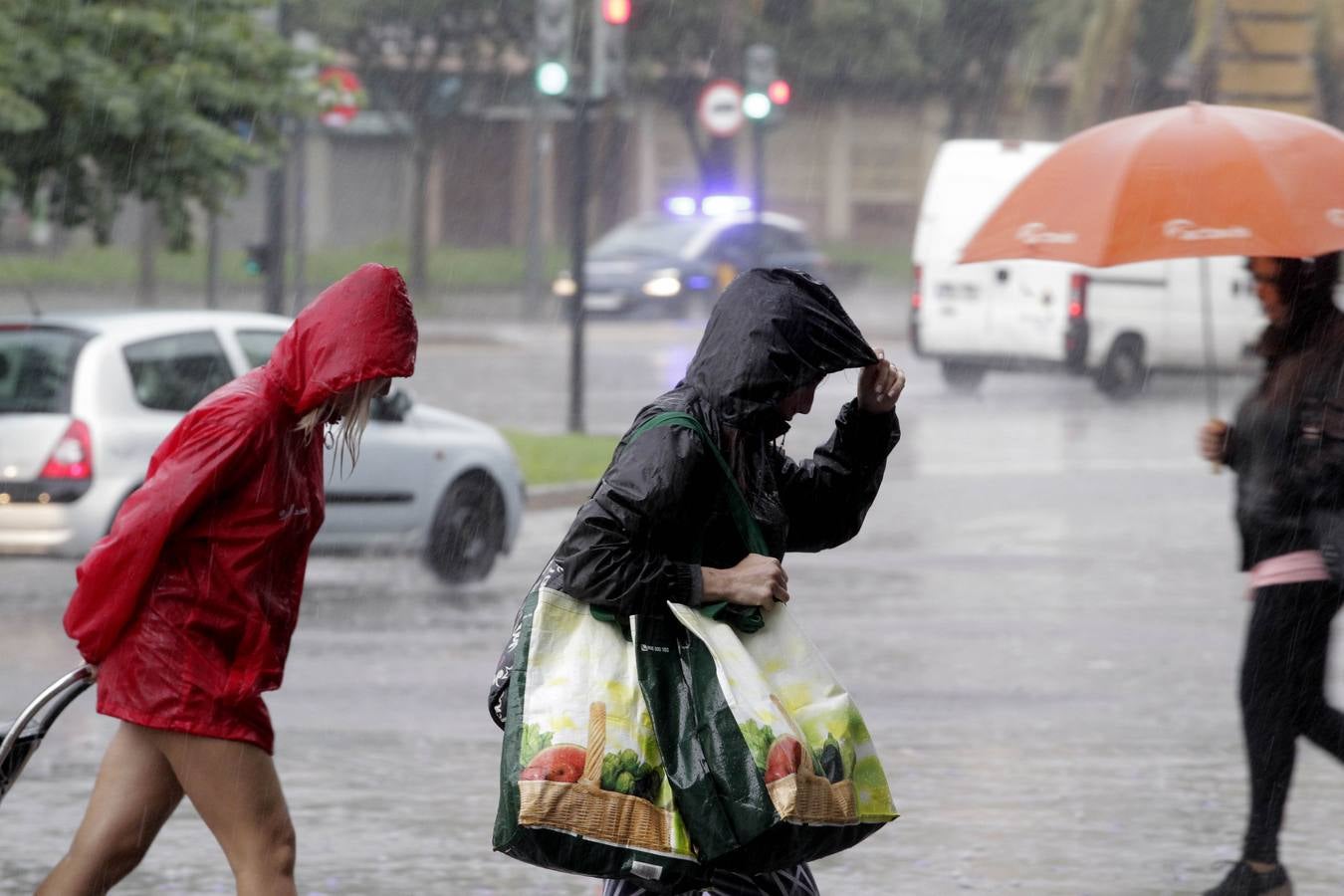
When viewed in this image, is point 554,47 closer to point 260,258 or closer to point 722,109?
point 260,258

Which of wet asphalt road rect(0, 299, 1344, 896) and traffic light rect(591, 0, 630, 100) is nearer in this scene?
wet asphalt road rect(0, 299, 1344, 896)

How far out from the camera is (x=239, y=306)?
124 ft

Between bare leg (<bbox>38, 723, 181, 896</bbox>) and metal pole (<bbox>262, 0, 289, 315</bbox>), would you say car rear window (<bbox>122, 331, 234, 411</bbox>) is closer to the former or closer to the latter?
bare leg (<bbox>38, 723, 181, 896</bbox>)

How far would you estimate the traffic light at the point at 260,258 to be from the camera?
18141 mm

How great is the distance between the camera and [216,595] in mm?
4188

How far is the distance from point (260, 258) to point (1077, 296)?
893 cm

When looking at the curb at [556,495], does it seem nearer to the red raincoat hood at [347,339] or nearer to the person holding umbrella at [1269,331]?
the person holding umbrella at [1269,331]

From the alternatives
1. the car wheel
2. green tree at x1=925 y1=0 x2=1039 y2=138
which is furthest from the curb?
green tree at x1=925 y1=0 x2=1039 y2=138

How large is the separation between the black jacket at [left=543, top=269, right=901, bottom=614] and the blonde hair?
27.4 inches

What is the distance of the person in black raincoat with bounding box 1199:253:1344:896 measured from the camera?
18.0 ft

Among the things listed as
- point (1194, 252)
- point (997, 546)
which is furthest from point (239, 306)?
point (1194, 252)

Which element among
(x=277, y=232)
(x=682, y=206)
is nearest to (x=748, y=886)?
(x=277, y=232)

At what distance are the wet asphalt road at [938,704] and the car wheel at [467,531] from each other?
0.15 meters

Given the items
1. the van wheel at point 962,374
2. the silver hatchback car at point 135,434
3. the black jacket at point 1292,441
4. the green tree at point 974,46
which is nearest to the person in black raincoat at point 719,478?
the black jacket at point 1292,441
